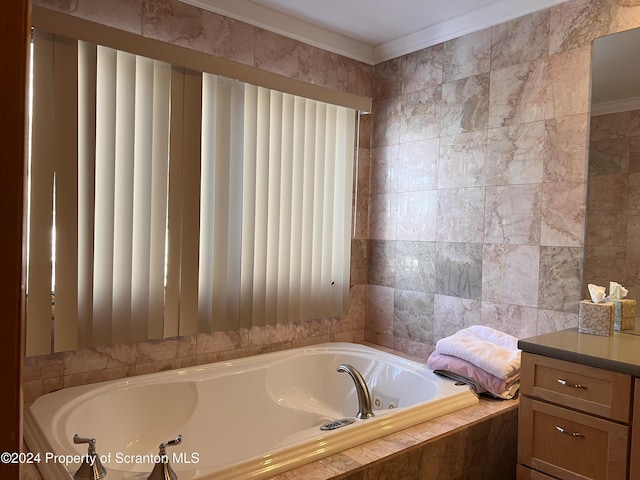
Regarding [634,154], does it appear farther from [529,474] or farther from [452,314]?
[529,474]

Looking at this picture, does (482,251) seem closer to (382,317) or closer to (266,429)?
(382,317)

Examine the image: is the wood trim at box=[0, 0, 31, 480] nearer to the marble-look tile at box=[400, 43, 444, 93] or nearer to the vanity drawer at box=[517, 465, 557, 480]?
the vanity drawer at box=[517, 465, 557, 480]

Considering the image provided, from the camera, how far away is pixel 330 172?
9.53ft

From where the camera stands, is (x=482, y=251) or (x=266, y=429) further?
(x=482, y=251)

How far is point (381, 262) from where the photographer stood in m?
3.10

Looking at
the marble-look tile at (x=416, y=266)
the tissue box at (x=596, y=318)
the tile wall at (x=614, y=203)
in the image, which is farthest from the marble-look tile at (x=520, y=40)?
the tissue box at (x=596, y=318)

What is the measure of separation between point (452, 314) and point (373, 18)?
1.78 metres

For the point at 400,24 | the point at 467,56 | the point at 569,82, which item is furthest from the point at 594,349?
the point at 400,24

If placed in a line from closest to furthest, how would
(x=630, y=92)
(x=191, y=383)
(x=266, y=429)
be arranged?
(x=630, y=92), (x=191, y=383), (x=266, y=429)

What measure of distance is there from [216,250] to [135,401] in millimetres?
798

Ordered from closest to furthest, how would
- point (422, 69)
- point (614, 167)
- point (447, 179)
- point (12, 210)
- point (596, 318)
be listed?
1. point (12, 210)
2. point (596, 318)
3. point (614, 167)
4. point (447, 179)
5. point (422, 69)

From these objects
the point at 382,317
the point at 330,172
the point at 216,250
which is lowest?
the point at 382,317

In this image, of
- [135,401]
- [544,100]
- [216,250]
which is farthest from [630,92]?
[135,401]

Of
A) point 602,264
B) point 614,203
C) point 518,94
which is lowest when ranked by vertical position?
point 602,264
